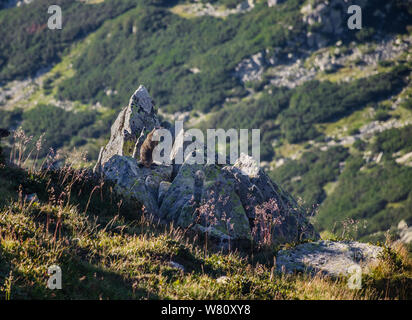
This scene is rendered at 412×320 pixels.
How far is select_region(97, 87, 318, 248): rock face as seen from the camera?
42.3 feet

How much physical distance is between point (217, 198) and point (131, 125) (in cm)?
871

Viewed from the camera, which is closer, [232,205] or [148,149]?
[232,205]

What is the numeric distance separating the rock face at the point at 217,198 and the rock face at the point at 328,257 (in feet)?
3.10

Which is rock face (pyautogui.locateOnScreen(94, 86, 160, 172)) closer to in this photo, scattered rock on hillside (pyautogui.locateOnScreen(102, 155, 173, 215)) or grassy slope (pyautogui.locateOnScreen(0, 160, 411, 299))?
scattered rock on hillside (pyautogui.locateOnScreen(102, 155, 173, 215))

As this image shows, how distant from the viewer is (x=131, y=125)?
20969 millimetres

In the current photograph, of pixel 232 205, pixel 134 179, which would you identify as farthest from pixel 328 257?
pixel 134 179

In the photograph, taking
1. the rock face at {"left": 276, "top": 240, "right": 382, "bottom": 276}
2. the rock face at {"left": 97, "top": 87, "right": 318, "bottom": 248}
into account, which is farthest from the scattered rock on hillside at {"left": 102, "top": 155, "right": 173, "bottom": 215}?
the rock face at {"left": 276, "top": 240, "right": 382, "bottom": 276}

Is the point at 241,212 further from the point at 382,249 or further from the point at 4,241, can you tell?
the point at 4,241

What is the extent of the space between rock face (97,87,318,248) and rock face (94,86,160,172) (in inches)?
141

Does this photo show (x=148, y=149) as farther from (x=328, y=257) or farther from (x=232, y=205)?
(x=328, y=257)

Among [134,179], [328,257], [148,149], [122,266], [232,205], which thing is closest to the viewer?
[122,266]

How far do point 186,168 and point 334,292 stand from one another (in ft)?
27.3

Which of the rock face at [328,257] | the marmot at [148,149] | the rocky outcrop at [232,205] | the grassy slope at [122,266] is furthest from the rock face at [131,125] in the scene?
the rock face at [328,257]
